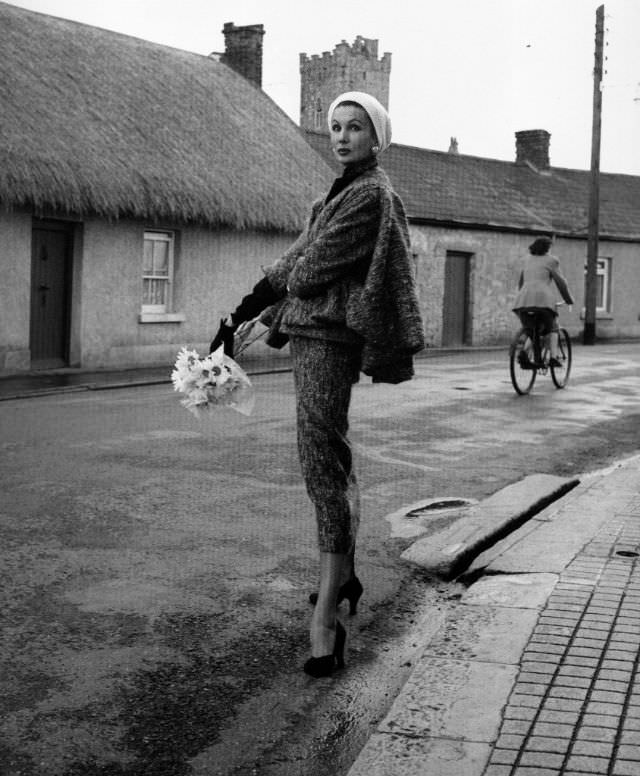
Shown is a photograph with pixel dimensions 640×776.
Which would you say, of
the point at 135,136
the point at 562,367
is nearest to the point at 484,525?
the point at 562,367

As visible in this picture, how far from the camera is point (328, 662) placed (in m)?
4.10

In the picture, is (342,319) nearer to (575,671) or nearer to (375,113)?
(375,113)

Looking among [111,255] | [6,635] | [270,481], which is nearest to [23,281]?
[111,255]

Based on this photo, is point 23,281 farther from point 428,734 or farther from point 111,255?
point 428,734

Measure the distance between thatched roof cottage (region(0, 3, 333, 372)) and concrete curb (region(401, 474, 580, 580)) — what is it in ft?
36.8

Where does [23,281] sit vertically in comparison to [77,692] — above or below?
above

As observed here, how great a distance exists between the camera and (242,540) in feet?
19.7

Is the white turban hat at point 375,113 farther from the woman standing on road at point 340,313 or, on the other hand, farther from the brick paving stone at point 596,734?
the brick paving stone at point 596,734

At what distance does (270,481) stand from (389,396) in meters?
5.61

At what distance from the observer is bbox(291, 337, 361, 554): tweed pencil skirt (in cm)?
418

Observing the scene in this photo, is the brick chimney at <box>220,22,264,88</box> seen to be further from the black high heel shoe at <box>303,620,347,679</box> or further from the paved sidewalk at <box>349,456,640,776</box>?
the black high heel shoe at <box>303,620,347,679</box>

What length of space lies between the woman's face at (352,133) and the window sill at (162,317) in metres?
16.3

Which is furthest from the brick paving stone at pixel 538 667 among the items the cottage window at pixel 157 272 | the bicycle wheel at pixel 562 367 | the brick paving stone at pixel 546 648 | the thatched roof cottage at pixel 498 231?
the thatched roof cottage at pixel 498 231

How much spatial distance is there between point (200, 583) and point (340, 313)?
163 centimetres
